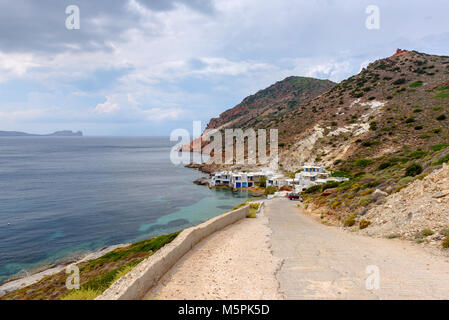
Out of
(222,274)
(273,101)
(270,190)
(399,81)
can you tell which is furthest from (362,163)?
(273,101)

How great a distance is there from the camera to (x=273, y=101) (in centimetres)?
15975

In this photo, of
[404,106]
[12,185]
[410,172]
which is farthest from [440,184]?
[12,185]

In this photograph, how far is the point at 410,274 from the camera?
767cm

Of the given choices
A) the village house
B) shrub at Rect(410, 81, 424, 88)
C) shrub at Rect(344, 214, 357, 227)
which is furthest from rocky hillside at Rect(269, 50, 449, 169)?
shrub at Rect(344, 214, 357, 227)

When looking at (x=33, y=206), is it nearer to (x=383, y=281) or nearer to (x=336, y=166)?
(x=383, y=281)

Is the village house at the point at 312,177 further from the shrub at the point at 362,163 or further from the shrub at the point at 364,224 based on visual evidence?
the shrub at the point at 364,224

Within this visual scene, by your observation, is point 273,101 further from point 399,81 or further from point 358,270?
point 358,270

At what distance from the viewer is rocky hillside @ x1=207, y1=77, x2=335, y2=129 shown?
454 ft

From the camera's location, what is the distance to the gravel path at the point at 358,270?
21.3 ft

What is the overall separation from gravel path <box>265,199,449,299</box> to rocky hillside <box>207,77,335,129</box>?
119142 millimetres

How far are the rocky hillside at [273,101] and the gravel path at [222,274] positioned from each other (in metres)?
120

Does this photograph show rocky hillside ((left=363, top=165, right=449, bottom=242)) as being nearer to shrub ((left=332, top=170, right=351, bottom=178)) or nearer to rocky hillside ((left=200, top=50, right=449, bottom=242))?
rocky hillside ((left=200, top=50, right=449, bottom=242))

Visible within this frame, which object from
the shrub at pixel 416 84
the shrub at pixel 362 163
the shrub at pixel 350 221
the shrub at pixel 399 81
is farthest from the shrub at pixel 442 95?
the shrub at pixel 350 221

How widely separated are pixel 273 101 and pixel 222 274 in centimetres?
16026
